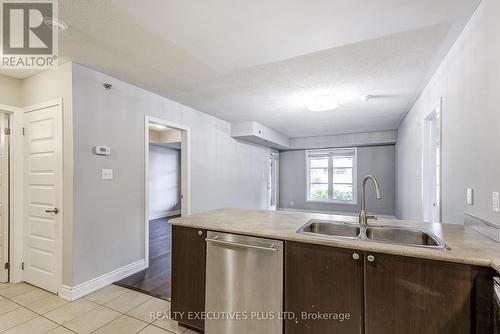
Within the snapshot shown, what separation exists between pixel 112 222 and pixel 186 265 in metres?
1.45

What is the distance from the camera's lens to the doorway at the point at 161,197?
9.37ft

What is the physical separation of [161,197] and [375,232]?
21.8 feet

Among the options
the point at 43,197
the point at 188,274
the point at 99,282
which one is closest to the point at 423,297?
the point at 188,274

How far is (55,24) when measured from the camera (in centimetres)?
181

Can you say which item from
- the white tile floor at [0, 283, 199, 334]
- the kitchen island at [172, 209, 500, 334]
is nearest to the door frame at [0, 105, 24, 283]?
the white tile floor at [0, 283, 199, 334]

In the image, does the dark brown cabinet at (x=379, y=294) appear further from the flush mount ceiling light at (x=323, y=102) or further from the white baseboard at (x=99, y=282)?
the flush mount ceiling light at (x=323, y=102)

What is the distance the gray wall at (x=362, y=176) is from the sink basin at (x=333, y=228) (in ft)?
19.3

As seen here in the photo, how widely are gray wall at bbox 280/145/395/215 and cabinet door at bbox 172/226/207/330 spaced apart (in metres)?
6.57

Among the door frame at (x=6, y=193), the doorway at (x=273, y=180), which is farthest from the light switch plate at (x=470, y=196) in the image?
the doorway at (x=273, y=180)

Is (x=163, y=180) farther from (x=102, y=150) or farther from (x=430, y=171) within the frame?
(x=430, y=171)

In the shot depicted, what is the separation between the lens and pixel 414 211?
3863 millimetres

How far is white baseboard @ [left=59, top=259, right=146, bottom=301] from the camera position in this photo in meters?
2.41

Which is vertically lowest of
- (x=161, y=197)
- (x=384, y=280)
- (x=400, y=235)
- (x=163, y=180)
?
(x=161, y=197)

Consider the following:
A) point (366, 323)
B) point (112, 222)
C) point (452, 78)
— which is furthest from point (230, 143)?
point (366, 323)
